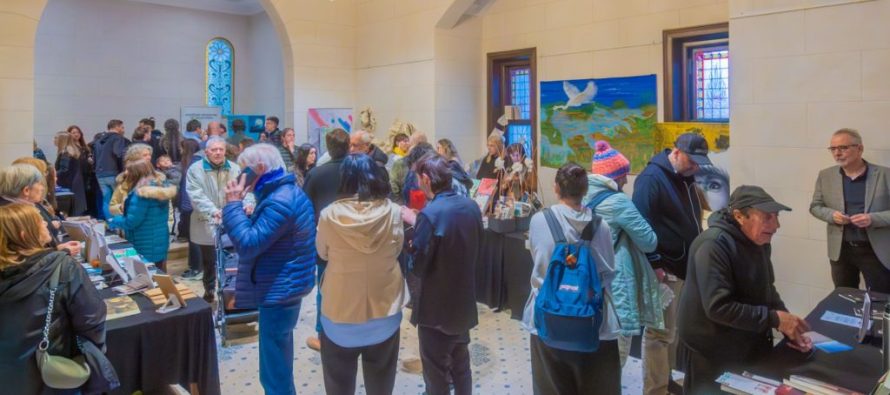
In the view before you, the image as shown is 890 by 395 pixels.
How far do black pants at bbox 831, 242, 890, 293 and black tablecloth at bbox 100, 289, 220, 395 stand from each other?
12.2ft

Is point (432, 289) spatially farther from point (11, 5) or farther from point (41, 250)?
point (11, 5)

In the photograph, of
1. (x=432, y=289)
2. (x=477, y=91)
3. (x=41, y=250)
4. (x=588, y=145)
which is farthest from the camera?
(x=477, y=91)

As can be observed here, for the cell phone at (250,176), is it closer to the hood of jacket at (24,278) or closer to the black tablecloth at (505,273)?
the hood of jacket at (24,278)

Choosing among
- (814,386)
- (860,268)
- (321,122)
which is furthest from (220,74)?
(814,386)

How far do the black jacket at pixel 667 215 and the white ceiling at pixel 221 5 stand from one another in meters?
9.26

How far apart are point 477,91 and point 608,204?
17.3 ft

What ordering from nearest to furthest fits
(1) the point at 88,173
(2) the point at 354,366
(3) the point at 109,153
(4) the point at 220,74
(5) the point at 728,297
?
1. (5) the point at 728,297
2. (2) the point at 354,366
3. (3) the point at 109,153
4. (1) the point at 88,173
5. (4) the point at 220,74

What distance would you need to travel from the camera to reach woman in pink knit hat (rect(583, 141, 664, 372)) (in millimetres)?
2611

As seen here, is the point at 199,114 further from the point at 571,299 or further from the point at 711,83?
the point at 571,299

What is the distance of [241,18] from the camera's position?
11523 mm

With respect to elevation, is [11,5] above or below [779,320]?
above

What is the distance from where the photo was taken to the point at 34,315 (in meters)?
1.89

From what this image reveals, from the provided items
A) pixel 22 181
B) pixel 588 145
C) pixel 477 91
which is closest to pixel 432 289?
pixel 22 181

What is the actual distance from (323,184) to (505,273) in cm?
175
